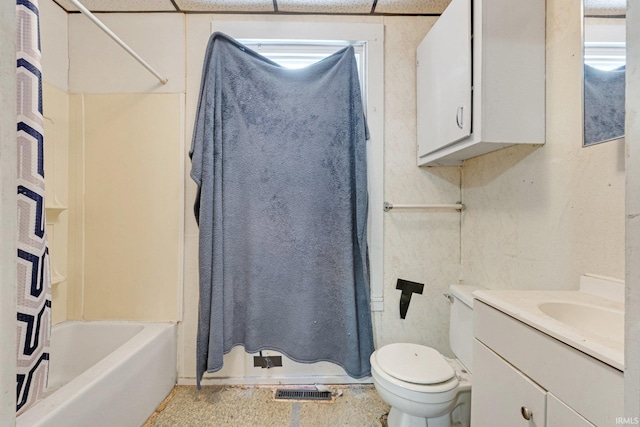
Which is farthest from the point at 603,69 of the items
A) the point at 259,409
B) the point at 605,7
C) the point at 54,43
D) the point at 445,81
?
the point at 54,43

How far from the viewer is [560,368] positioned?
57 cm

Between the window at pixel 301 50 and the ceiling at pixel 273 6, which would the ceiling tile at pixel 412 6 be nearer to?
the ceiling at pixel 273 6

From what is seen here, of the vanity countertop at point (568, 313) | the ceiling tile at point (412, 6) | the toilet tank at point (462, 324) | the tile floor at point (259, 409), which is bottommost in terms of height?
the tile floor at point (259, 409)

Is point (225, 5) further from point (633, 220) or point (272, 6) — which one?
point (633, 220)

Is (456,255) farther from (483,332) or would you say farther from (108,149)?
(108,149)

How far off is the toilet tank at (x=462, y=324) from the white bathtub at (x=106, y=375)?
160 centimetres

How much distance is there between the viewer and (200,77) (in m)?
1.61

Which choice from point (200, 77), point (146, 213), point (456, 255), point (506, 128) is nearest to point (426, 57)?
point (506, 128)

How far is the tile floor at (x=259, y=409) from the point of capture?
1.36 meters

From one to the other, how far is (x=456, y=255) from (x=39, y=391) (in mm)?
1959

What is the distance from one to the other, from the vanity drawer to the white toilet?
47cm

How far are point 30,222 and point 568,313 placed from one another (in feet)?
5.25

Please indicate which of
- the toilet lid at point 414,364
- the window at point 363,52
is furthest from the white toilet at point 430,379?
the window at point 363,52

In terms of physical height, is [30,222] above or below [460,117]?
below
